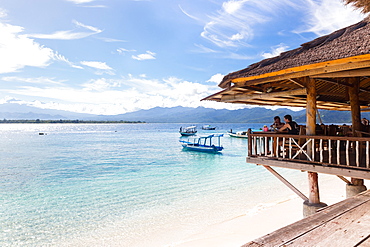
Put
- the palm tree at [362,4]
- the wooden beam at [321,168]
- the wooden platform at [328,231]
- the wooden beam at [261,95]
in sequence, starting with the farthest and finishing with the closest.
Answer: the palm tree at [362,4], the wooden beam at [261,95], the wooden beam at [321,168], the wooden platform at [328,231]

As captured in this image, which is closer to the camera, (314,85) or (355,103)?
(314,85)

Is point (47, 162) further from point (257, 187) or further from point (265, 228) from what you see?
point (265, 228)

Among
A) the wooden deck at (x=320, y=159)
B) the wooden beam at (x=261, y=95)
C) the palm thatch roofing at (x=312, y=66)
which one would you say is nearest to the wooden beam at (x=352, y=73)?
the palm thatch roofing at (x=312, y=66)

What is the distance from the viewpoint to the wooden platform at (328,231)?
199 cm

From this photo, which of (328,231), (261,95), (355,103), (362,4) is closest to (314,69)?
(261,95)

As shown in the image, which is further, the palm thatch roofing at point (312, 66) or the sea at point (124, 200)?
the sea at point (124, 200)

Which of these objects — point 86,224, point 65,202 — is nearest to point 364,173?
point 86,224

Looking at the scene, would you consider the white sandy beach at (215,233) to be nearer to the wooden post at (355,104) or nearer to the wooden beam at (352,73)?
the wooden post at (355,104)

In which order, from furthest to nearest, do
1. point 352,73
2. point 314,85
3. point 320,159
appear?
point 314,85 → point 320,159 → point 352,73

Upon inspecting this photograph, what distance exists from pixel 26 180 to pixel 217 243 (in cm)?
1576

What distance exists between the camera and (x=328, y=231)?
2225 mm

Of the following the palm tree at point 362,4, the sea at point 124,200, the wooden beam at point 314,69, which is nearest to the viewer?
the wooden beam at point 314,69

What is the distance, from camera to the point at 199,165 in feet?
78.5

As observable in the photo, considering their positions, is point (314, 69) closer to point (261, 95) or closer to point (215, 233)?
point (261, 95)
